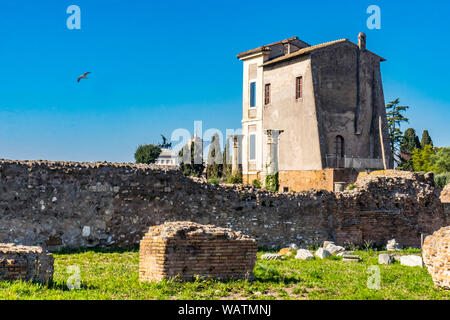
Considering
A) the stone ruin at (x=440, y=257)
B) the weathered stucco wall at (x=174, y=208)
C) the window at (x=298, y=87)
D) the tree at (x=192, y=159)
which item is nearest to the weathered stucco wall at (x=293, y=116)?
the window at (x=298, y=87)

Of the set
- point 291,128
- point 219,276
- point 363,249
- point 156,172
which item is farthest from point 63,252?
point 291,128

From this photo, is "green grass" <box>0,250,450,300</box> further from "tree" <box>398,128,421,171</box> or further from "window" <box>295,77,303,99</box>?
"tree" <box>398,128,421,171</box>

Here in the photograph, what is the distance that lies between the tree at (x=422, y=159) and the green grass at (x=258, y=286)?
34.5m

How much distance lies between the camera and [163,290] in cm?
707

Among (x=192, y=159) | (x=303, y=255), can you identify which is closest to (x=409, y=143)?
(x=192, y=159)

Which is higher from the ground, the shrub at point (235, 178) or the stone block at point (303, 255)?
the shrub at point (235, 178)

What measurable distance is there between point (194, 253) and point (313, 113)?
2081 centimetres

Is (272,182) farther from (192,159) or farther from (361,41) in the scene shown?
(192,159)

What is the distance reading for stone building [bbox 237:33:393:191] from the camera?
90.5 feet

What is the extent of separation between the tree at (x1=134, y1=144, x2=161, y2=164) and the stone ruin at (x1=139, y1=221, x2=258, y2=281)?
46.8 m

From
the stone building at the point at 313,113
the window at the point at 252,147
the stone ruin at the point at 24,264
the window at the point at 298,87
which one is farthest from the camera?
the window at the point at 252,147

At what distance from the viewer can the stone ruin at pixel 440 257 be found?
7.57m

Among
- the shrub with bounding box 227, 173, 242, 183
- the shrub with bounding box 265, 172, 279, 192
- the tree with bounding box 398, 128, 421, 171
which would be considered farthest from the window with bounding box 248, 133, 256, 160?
the tree with bounding box 398, 128, 421, 171

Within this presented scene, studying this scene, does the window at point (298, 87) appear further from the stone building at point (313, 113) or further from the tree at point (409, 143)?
the tree at point (409, 143)
